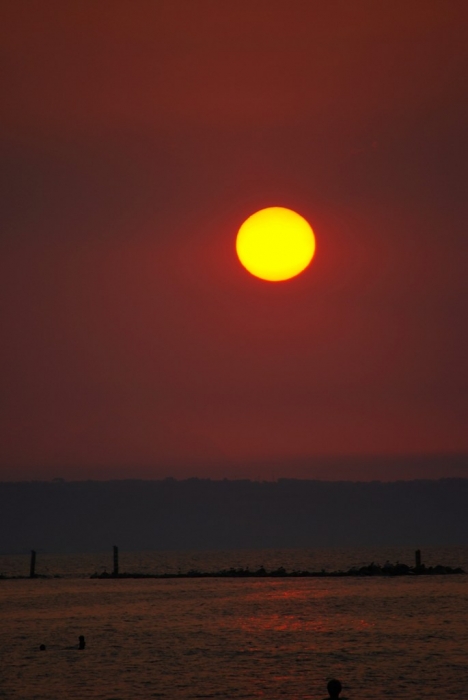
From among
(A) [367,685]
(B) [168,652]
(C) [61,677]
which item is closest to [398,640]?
(B) [168,652]

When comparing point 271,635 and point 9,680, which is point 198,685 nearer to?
point 9,680

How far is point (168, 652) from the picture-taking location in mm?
49281

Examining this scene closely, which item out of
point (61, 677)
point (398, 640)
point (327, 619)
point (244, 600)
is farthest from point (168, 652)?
point (244, 600)

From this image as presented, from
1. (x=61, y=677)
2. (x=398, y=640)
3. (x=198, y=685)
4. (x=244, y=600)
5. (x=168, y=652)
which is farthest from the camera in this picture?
(x=244, y=600)

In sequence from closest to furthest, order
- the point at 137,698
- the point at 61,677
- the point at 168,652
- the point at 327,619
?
the point at 137,698
the point at 61,677
the point at 168,652
the point at 327,619

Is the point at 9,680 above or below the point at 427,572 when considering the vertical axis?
below

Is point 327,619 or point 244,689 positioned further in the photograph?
point 327,619

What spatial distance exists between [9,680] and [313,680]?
1119 centimetres

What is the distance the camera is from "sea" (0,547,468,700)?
39.4m

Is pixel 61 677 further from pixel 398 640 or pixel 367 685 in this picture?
pixel 398 640

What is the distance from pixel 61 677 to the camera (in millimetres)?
42438

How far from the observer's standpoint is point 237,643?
5250 centimetres

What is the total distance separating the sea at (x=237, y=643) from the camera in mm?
39363

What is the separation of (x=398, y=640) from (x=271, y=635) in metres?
6.69
